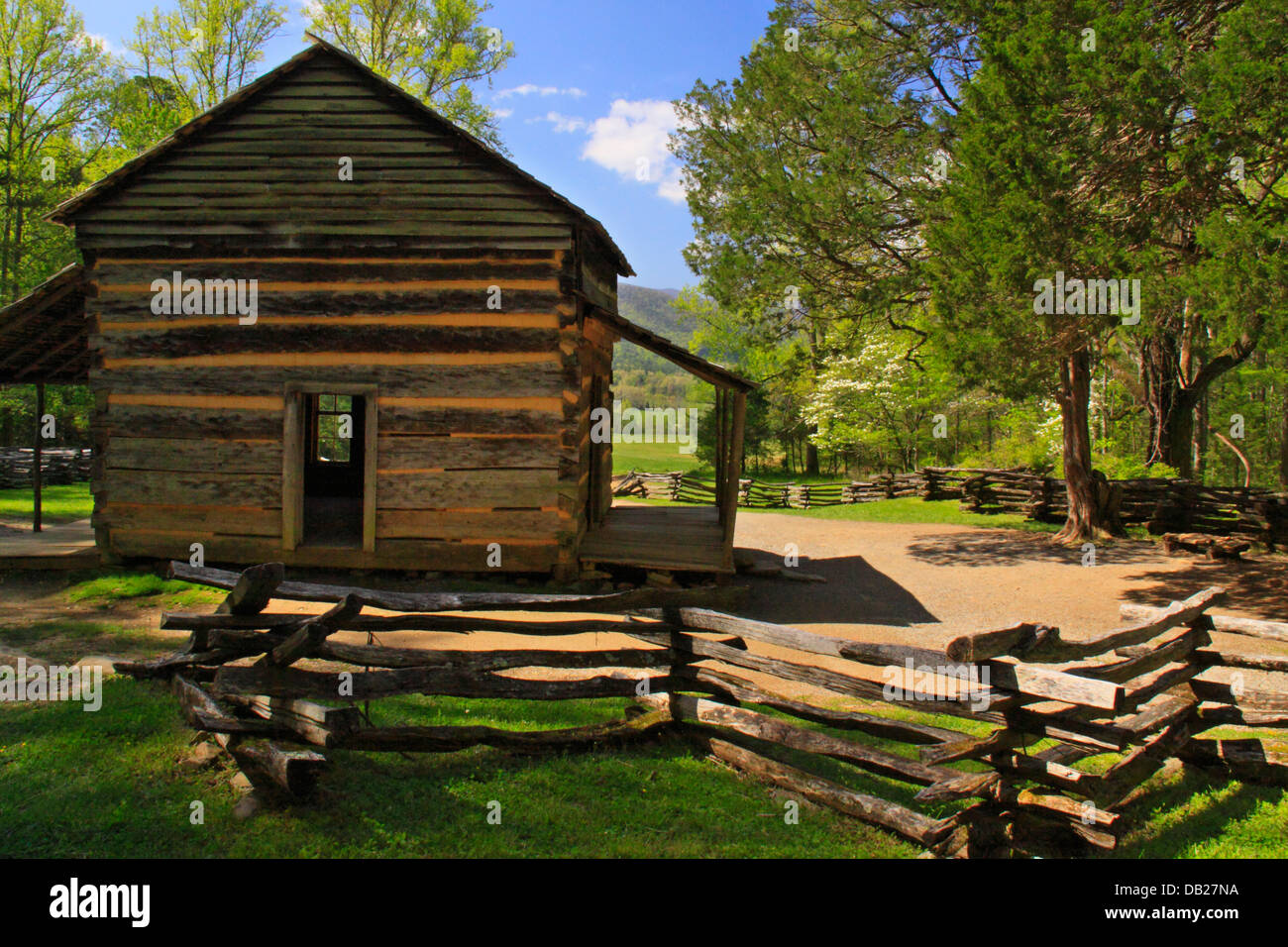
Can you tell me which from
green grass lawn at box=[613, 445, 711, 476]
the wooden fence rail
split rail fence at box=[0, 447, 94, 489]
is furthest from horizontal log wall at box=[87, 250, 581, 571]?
green grass lawn at box=[613, 445, 711, 476]

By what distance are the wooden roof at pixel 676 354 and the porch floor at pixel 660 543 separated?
2.22 meters

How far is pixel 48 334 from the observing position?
38.8 feet

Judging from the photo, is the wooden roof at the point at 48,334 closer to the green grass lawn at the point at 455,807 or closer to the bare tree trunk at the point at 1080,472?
the green grass lawn at the point at 455,807

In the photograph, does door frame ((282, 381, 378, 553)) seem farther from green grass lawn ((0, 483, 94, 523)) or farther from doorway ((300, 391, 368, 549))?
green grass lawn ((0, 483, 94, 523))

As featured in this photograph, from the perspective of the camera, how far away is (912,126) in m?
15.7

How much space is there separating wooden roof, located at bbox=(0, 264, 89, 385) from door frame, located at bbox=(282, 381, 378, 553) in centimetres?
327

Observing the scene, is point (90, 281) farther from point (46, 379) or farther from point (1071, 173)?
point (1071, 173)

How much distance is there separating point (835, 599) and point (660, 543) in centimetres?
263

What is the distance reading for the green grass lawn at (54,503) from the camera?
15.8m

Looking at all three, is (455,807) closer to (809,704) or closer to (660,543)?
(809,704)

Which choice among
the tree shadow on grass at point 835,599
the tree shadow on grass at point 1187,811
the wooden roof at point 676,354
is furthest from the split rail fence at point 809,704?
the wooden roof at point 676,354

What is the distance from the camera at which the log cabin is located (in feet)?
34.1

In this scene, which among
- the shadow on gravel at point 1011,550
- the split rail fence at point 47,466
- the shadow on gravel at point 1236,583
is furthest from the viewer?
the split rail fence at point 47,466

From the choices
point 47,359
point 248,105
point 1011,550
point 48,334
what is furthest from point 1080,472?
point 47,359
